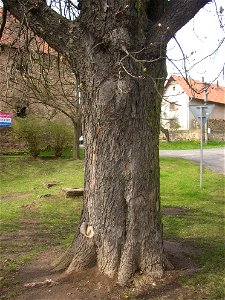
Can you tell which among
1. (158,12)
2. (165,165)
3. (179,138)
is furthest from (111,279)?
(179,138)

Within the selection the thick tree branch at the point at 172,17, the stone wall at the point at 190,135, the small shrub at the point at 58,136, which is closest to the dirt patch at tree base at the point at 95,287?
the thick tree branch at the point at 172,17

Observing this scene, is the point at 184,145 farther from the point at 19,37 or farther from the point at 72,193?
the point at 19,37

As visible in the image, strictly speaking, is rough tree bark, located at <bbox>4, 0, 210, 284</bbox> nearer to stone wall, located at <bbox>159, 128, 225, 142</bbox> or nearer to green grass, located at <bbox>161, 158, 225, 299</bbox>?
green grass, located at <bbox>161, 158, 225, 299</bbox>

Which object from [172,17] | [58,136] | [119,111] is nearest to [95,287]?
[119,111]

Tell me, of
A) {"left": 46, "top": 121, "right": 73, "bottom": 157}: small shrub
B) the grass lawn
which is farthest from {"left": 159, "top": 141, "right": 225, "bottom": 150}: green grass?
the grass lawn

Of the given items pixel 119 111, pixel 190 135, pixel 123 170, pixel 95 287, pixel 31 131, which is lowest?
pixel 95 287

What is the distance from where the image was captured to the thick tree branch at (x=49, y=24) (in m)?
4.51

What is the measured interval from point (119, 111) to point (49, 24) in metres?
1.26

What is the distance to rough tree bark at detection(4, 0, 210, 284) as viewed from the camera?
4508 mm

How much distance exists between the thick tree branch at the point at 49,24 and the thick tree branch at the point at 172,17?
92cm

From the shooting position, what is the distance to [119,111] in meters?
4.50

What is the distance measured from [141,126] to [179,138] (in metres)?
35.8

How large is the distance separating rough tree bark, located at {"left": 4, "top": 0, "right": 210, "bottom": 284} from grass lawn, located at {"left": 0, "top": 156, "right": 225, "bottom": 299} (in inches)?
33.3

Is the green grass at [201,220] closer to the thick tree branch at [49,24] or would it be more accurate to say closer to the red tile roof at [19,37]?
the thick tree branch at [49,24]
